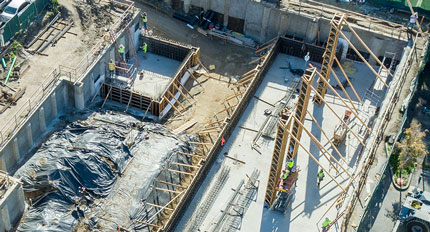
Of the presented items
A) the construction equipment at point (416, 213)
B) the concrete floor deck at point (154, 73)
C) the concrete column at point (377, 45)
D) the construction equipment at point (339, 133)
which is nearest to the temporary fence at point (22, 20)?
the concrete floor deck at point (154, 73)

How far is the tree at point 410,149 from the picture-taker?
→ 145ft

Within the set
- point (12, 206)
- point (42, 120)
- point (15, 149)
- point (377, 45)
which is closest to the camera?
point (12, 206)

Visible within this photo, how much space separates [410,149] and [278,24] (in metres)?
15.2

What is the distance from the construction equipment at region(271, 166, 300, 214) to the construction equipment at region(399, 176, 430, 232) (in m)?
6.53

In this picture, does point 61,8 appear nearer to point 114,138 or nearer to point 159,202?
point 114,138

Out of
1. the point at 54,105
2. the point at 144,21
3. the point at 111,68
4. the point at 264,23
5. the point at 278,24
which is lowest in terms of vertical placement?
the point at 54,105

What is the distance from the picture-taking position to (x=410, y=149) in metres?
44.4

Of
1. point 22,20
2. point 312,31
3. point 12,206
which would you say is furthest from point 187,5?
point 12,206

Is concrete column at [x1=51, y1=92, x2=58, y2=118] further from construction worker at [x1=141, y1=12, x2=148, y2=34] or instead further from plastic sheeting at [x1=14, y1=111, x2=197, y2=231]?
construction worker at [x1=141, y1=12, x2=148, y2=34]

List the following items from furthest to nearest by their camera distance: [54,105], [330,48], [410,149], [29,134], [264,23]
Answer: [264,23]
[330,48]
[410,149]
[54,105]
[29,134]

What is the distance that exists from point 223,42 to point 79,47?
12.2m

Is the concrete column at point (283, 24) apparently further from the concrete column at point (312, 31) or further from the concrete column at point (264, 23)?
the concrete column at point (312, 31)

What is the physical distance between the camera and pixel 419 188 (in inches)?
1735

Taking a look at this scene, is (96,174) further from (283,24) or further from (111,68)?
(283,24)
